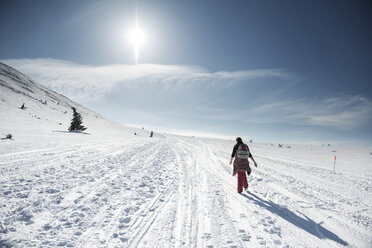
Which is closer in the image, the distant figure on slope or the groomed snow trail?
the groomed snow trail

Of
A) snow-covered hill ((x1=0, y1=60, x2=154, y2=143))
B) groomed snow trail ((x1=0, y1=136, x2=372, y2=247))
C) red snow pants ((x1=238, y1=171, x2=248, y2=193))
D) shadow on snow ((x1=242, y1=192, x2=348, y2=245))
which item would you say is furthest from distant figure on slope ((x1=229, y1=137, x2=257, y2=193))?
snow-covered hill ((x1=0, y1=60, x2=154, y2=143))

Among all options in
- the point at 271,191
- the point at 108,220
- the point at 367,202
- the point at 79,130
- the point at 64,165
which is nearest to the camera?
the point at 108,220

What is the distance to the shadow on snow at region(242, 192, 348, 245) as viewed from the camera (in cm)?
345

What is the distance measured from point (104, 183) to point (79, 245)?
3298mm

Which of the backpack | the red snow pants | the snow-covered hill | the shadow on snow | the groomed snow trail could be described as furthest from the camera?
the snow-covered hill

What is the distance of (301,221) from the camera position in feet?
13.2

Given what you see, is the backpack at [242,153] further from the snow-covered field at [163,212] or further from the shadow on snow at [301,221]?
the shadow on snow at [301,221]

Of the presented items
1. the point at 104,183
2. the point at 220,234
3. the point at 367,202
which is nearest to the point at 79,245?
the point at 220,234

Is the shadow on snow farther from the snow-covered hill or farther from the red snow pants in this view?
the snow-covered hill

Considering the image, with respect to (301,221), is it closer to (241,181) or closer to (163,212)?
(241,181)

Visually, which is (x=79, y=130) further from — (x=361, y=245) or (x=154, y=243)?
(x=361, y=245)

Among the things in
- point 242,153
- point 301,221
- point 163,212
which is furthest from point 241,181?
point 163,212

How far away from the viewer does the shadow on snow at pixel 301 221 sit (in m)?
3.45

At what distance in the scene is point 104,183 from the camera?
Result: 19.2ft
